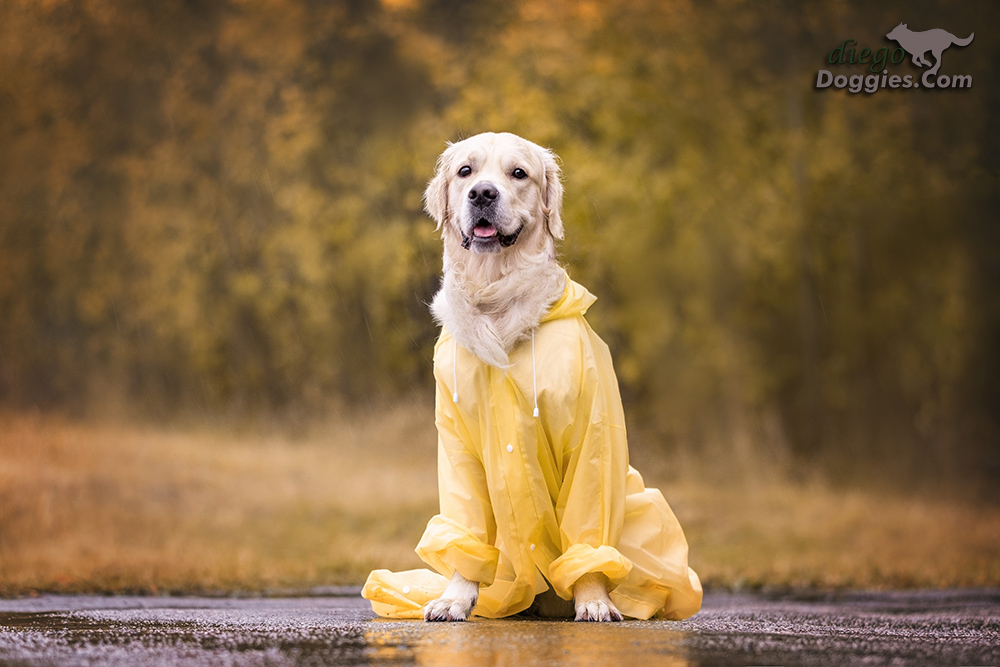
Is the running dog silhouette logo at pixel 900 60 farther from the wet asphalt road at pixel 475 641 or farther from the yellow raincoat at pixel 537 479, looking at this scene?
the yellow raincoat at pixel 537 479

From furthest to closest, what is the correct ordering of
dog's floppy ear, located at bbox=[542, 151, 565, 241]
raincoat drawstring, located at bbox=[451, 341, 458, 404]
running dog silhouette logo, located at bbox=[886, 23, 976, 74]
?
running dog silhouette logo, located at bbox=[886, 23, 976, 74], dog's floppy ear, located at bbox=[542, 151, 565, 241], raincoat drawstring, located at bbox=[451, 341, 458, 404]

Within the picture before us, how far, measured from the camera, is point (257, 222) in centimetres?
→ 876

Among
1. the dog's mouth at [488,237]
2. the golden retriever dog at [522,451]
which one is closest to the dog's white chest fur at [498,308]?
the golden retriever dog at [522,451]

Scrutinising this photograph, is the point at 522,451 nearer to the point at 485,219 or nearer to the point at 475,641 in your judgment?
the point at 475,641

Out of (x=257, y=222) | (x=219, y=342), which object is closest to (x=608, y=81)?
(x=257, y=222)

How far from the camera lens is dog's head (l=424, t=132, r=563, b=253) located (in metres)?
3.57

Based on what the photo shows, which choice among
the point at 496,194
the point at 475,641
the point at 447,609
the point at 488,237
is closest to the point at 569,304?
the point at 488,237

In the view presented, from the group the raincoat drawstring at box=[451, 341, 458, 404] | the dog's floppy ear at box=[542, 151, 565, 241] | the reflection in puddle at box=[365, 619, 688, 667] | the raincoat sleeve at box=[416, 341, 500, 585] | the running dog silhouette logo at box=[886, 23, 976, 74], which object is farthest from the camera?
the running dog silhouette logo at box=[886, 23, 976, 74]

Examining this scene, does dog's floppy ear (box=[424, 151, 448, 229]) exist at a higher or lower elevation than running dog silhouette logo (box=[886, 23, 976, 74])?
lower

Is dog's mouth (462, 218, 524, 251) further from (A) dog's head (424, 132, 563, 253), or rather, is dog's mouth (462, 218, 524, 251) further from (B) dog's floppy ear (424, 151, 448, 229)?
(B) dog's floppy ear (424, 151, 448, 229)

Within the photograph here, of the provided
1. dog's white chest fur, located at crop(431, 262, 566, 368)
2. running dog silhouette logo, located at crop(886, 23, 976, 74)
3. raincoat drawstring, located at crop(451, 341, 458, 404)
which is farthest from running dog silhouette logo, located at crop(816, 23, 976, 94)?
raincoat drawstring, located at crop(451, 341, 458, 404)

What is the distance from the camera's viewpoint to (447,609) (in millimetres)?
3354

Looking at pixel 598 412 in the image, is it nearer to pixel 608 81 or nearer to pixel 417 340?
pixel 417 340

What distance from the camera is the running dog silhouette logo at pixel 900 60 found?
24.8ft
